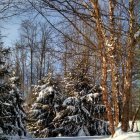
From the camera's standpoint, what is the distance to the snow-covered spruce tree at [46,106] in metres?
23.6

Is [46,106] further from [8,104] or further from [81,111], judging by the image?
[8,104]

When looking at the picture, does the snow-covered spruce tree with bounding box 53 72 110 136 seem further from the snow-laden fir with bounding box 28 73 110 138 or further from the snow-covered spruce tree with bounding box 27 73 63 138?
the snow-covered spruce tree with bounding box 27 73 63 138

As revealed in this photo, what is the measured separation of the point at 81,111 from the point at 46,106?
2.25 m

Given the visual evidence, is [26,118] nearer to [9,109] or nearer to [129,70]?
[9,109]

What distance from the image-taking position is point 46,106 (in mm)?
23688

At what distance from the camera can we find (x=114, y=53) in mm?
9734

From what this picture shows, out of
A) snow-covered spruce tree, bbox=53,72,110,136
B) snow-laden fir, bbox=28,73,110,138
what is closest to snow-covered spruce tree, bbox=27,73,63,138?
snow-laden fir, bbox=28,73,110,138

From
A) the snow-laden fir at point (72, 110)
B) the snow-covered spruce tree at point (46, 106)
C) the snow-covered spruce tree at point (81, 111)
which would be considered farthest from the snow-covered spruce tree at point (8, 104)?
the snow-covered spruce tree at point (81, 111)

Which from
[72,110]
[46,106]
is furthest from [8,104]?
[46,106]

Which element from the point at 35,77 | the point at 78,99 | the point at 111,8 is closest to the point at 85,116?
the point at 78,99

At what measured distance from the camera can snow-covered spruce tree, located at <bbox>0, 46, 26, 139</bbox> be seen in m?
17.2

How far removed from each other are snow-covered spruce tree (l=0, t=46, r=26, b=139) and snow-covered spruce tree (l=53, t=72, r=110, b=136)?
2535 mm

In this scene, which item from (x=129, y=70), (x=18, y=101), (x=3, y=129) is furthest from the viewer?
(x=18, y=101)

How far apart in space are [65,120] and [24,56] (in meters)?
25.8
